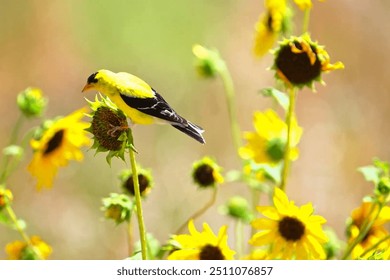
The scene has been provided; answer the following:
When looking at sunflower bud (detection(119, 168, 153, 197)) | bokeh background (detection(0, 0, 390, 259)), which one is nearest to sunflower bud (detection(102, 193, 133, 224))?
sunflower bud (detection(119, 168, 153, 197))

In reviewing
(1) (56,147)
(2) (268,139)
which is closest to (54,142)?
(1) (56,147)

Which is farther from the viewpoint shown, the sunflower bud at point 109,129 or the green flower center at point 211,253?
the green flower center at point 211,253

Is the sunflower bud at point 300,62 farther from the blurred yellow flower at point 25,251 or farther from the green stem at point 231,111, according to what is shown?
the blurred yellow flower at point 25,251

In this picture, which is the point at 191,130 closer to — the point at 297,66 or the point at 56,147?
the point at 297,66

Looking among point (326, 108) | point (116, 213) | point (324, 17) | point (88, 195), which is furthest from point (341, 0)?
point (116, 213)

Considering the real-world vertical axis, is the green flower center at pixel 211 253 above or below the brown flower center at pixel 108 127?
below

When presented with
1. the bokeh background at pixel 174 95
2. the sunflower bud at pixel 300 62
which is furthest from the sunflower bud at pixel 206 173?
the bokeh background at pixel 174 95
